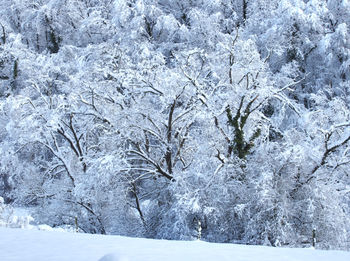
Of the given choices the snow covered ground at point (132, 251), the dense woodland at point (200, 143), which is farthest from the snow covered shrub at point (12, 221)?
the snow covered ground at point (132, 251)

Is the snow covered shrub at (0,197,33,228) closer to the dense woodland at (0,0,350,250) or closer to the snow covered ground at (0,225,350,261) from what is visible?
the dense woodland at (0,0,350,250)

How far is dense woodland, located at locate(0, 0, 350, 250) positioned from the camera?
9086 mm

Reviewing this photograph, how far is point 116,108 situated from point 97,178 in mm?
2814

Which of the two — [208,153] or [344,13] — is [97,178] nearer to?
[208,153]

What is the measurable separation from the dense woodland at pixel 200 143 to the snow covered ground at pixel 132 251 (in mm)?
5172

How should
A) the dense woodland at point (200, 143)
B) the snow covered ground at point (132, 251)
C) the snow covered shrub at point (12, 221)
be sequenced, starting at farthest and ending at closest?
the dense woodland at point (200, 143) < the snow covered shrub at point (12, 221) < the snow covered ground at point (132, 251)

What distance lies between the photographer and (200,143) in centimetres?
1112

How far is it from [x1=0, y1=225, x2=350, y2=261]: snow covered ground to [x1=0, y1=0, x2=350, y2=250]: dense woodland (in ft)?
17.0

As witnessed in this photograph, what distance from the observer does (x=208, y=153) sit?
10.2 m

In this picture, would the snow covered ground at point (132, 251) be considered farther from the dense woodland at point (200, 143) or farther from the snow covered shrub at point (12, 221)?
the dense woodland at point (200, 143)

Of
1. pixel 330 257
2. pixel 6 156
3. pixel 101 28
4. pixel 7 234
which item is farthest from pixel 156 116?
pixel 101 28

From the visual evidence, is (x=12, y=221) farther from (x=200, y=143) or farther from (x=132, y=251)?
(x=132, y=251)

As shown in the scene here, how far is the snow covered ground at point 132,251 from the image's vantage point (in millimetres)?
3246

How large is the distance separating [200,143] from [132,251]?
7814mm
